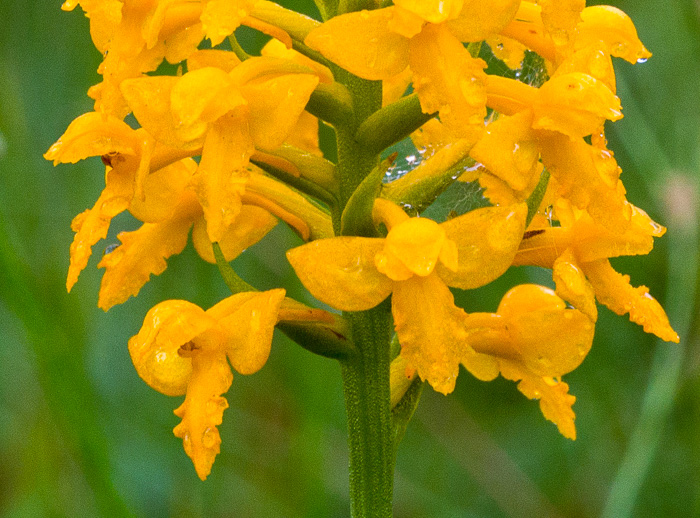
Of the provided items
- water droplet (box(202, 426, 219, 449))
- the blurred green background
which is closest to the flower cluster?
water droplet (box(202, 426, 219, 449))

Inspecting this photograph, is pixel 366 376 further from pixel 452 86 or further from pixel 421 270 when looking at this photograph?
pixel 452 86

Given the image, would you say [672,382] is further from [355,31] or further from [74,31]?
[74,31]

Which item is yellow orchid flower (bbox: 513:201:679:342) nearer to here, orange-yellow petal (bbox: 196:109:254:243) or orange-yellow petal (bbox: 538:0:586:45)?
orange-yellow petal (bbox: 538:0:586:45)

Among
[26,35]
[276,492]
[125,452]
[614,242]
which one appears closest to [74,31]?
[26,35]

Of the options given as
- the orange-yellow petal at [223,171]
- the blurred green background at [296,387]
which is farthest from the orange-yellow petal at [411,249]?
the blurred green background at [296,387]

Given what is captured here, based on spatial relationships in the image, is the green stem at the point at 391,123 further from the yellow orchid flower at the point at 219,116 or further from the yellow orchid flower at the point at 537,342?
the yellow orchid flower at the point at 537,342

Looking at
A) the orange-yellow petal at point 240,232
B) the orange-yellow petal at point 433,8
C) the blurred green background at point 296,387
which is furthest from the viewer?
the blurred green background at point 296,387

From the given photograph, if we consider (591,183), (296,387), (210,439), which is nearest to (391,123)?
(591,183)
